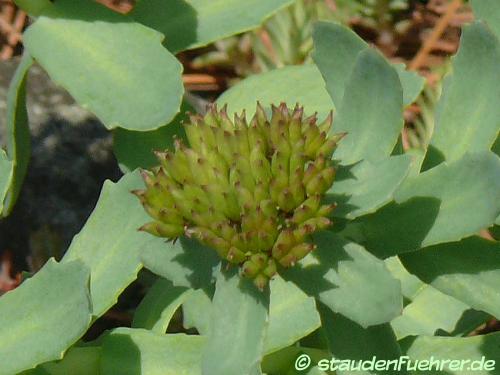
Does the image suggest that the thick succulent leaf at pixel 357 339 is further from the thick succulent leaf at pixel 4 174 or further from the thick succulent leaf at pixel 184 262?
the thick succulent leaf at pixel 4 174

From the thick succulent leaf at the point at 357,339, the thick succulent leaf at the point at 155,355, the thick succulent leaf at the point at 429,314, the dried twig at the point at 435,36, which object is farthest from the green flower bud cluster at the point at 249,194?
the dried twig at the point at 435,36

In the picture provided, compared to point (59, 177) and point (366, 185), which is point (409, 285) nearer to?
point (366, 185)

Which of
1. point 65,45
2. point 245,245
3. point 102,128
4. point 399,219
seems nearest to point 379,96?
point 399,219

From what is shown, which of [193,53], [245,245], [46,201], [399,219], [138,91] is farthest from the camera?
[193,53]

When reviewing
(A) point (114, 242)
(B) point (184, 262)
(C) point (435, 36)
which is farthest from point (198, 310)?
(C) point (435, 36)

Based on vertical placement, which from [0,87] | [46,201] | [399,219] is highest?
[399,219]

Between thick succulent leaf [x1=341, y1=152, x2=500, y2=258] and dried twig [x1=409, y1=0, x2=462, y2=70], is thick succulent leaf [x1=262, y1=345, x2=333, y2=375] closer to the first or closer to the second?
thick succulent leaf [x1=341, y1=152, x2=500, y2=258]

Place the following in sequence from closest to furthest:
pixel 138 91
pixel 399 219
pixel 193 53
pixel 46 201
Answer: pixel 399 219
pixel 138 91
pixel 46 201
pixel 193 53

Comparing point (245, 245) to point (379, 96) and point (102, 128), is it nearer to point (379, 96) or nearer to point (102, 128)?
point (379, 96)
